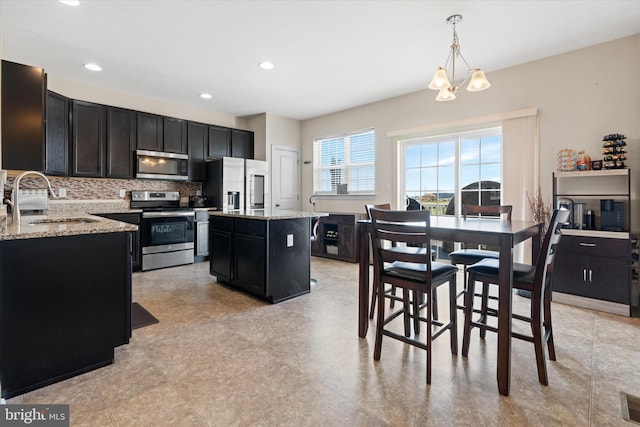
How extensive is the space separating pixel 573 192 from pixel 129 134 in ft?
19.7

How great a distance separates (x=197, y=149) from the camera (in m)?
5.57

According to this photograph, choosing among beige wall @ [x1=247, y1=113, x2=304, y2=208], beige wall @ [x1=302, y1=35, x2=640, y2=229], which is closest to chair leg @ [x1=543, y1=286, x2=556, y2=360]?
beige wall @ [x1=302, y1=35, x2=640, y2=229]

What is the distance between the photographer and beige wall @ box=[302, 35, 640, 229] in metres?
3.17

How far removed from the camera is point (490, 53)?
3.54m

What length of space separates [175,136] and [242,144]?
1.29 metres

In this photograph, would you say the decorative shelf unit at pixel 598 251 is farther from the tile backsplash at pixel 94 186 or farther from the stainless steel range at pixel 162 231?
the tile backsplash at pixel 94 186

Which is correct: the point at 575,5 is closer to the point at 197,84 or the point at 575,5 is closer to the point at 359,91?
the point at 359,91

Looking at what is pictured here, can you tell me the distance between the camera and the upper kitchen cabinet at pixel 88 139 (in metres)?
4.31

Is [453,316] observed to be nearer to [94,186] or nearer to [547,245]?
[547,245]

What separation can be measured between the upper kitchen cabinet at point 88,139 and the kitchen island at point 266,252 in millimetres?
2224

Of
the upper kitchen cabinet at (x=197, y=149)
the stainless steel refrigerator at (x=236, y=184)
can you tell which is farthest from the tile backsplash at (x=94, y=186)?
the stainless steel refrigerator at (x=236, y=184)

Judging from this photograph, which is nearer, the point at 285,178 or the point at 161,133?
the point at 161,133

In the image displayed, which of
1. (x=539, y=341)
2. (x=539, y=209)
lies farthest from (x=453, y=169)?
(x=539, y=341)

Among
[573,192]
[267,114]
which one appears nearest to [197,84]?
[267,114]
